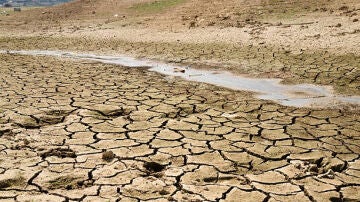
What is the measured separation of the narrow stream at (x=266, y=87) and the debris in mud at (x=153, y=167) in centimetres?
277

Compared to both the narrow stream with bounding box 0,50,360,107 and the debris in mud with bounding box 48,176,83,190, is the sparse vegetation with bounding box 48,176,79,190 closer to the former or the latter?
the debris in mud with bounding box 48,176,83,190

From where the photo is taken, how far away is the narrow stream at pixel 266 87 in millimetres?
6105

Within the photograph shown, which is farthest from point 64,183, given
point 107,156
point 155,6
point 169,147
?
point 155,6

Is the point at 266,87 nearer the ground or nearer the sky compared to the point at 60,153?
nearer the sky

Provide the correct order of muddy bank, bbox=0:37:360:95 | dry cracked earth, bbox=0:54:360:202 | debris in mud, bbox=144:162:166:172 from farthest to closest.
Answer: muddy bank, bbox=0:37:360:95, debris in mud, bbox=144:162:166:172, dry cracked earth, bbox=0:54:360:202

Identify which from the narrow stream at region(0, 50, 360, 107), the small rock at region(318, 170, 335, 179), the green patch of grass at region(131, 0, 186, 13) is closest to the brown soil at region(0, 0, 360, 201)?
the small rock at region(318, 170, 335, 179)

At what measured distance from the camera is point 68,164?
3727 mm

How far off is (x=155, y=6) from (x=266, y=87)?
13.2 metres

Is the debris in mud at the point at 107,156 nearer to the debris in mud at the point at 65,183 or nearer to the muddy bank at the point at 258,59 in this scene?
the debris in mud at the point at 65,183

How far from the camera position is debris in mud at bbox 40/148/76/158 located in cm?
391

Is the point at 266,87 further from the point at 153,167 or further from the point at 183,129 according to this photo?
the point at 153,167

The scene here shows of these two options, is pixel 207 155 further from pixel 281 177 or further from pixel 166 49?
pixel 166 49

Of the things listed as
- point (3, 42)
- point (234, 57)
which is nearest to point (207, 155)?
point (234, 57)

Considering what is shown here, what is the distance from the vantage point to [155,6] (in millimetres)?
19375
